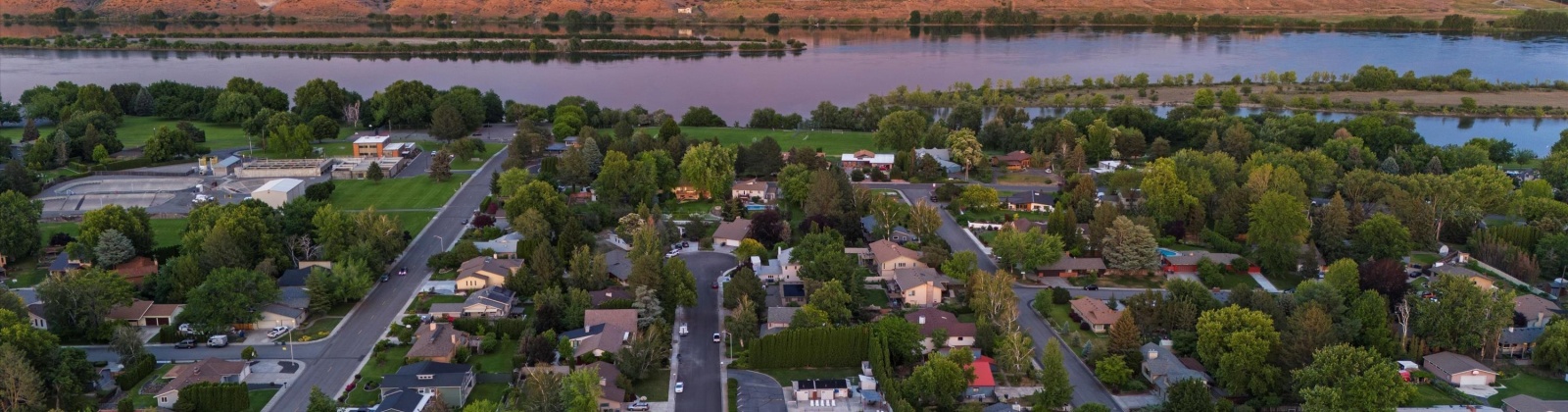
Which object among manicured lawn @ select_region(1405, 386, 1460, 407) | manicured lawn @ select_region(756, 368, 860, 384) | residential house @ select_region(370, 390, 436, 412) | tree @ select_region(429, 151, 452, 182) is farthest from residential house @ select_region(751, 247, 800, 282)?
tree @ select_region(429, 151, 452, 182)

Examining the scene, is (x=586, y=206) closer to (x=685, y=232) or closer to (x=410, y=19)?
(x=685, y=232)

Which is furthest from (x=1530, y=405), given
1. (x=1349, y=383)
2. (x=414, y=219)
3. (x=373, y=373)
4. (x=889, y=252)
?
(x=414, y=219)

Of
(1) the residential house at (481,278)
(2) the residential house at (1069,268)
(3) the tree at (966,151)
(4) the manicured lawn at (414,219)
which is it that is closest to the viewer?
(1) the residential house at (481,278)

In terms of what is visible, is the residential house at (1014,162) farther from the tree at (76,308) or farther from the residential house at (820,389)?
the tree at (76,308)

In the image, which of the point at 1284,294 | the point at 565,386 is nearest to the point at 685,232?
the point at 565,386

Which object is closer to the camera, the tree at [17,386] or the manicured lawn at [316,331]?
the tree at [17,386]

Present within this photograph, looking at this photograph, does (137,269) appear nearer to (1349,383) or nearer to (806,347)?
(806,347)

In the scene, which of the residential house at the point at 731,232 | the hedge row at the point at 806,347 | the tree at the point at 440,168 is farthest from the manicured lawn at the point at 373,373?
the tree at the point at 440,168
